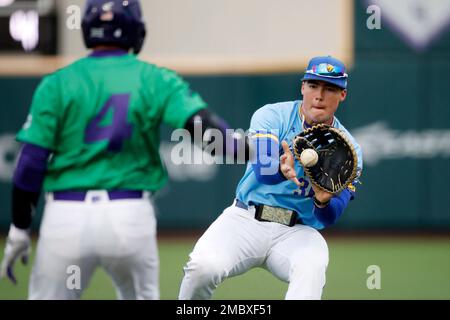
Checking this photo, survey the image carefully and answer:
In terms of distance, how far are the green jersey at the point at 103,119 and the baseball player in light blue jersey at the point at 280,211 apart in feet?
3.17

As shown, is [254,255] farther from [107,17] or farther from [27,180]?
[107,17]

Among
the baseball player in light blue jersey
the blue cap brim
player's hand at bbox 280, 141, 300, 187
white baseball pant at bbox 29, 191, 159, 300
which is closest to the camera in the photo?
white baseball pant at bbox 29, 191, 159, 300

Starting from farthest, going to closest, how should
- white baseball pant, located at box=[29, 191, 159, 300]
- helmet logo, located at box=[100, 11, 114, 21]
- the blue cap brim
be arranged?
the blue cap brim
helmet logo, located at box=[100, 11, 114, 21]
white baseball pant, located at box=[29, 191, 159, 300]

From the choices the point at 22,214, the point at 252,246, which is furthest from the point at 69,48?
the point at 22,214

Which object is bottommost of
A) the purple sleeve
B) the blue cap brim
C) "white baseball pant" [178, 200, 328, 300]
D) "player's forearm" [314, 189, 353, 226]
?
"white baseball pant" [178, 200, 328, 300]

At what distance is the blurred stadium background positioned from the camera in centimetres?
→ 981

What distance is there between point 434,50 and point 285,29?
5.62ft

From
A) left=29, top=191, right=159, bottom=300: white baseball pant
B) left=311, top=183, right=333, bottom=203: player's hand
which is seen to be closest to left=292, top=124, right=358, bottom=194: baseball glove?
left=311, top=183, right=333, bottom=203: player's hand

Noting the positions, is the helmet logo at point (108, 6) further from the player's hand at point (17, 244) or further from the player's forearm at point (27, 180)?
the player's hand at point (17, 244)

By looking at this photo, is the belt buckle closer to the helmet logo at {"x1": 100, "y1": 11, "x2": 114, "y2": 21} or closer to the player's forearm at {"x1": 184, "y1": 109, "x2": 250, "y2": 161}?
the player's forearm at {"x1": 184, "y1": 109, "x2": 250, "y2": 161}

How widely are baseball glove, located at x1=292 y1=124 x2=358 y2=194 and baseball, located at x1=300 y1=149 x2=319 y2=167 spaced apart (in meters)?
0.07

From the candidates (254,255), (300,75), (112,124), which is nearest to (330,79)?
(254,255)

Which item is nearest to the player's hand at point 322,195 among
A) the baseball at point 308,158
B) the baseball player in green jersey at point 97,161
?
the baseball at point 308,158

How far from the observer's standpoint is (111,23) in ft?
12.6
